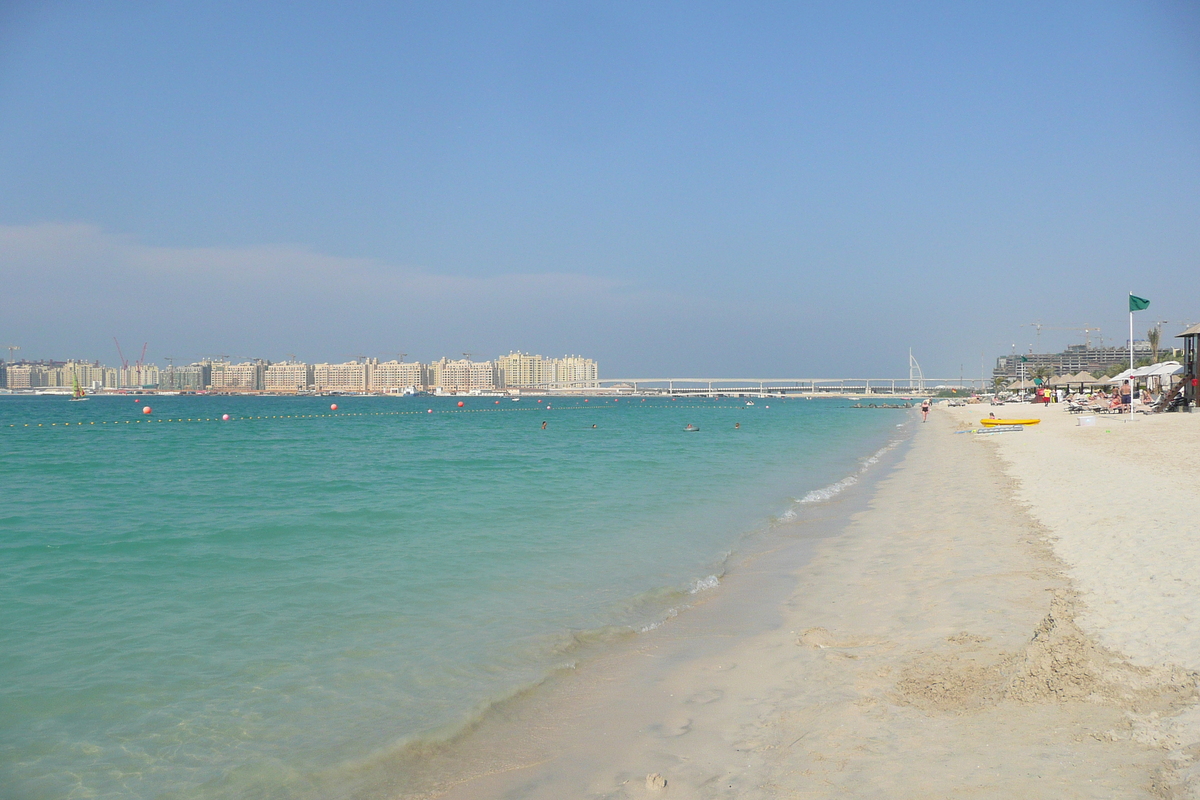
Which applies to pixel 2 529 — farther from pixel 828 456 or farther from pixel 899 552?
pixel 828 456

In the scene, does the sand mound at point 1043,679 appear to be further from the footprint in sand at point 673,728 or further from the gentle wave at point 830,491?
the gentle wave at point 830,491

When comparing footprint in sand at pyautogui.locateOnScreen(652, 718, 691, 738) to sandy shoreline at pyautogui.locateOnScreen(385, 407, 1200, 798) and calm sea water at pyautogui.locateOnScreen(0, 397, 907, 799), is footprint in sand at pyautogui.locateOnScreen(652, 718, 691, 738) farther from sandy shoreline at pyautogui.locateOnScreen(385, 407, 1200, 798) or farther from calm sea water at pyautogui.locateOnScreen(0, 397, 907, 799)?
calm sea water at pyautogui.locateOnScreen(0, 397, 907, 799)

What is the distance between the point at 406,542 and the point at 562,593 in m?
3.34

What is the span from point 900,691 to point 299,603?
17.3ft

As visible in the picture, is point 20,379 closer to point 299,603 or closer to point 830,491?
point 830,491

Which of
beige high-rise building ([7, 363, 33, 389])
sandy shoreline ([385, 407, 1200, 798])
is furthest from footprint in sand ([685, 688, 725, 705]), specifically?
→ beige high-rise building ([7, 363, 33, 389])

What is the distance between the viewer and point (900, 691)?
14.3 ft

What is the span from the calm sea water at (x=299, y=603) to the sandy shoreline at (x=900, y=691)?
718 millimetres

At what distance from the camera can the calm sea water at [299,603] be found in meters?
4.24

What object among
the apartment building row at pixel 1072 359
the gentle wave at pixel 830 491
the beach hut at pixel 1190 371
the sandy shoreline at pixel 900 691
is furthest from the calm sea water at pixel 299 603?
the apartment building row at pixel 1072 359

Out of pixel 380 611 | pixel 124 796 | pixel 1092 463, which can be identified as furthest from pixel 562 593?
pixel 1092 463

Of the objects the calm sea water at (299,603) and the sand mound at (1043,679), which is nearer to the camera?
the sand mound at (1043,679)

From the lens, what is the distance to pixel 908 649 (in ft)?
16.9

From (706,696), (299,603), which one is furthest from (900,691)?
(299,603)
